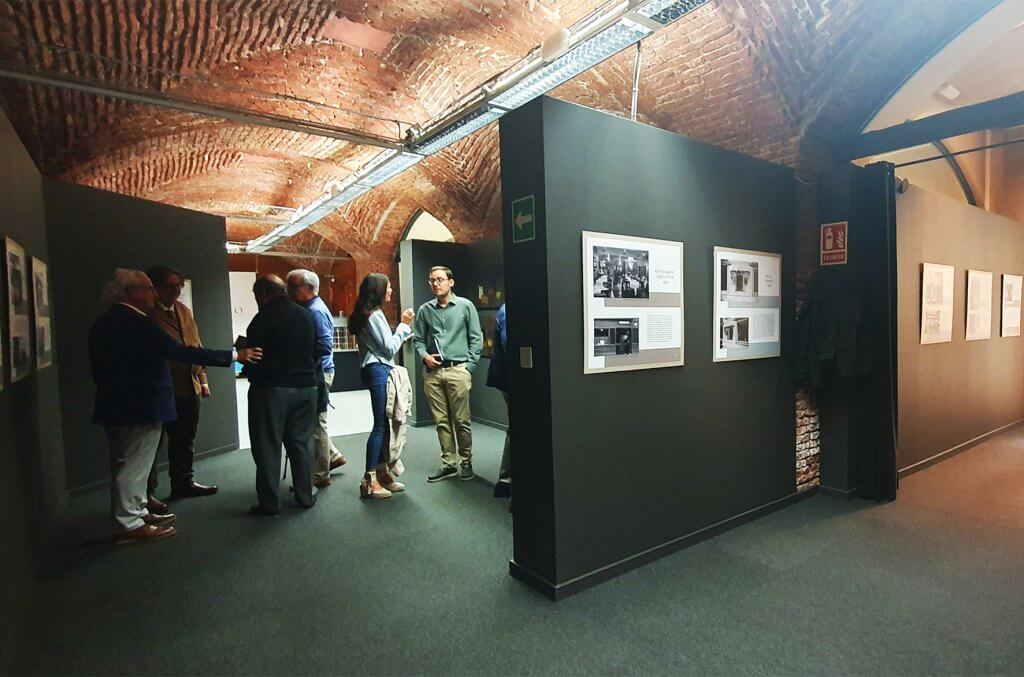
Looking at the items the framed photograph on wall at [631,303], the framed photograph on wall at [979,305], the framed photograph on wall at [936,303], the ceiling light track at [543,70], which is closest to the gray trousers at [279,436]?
the framed photograph on wall at [631,303]

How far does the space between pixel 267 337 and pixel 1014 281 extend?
26.6 feet

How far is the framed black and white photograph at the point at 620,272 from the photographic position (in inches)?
101

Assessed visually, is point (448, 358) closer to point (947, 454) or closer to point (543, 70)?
point (543, 70)

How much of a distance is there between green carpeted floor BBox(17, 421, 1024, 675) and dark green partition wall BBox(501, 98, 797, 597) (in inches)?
7.4

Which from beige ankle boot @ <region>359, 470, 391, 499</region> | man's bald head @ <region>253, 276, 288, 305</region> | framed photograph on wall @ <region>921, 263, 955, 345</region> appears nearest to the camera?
man's bald head @ <region>253, 276, 288, 305</region>

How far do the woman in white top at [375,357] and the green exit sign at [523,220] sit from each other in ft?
5.52

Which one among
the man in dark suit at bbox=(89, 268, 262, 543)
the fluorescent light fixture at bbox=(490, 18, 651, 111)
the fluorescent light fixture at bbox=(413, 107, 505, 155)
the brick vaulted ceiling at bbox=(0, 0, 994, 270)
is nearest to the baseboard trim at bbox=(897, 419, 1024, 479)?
the brick vaulted ceiling at bbox=(0, 0, 994, 270)

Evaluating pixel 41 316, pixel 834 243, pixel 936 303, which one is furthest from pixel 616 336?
pixel 936 303

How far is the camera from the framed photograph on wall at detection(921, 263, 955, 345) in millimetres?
4480

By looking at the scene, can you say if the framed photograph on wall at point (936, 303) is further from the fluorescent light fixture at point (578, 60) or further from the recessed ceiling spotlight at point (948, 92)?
the fluorescent light fixture at point (578, 60)

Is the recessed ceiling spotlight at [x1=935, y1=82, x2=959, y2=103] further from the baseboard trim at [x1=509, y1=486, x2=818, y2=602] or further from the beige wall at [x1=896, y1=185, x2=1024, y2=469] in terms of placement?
the baseboard trim at [x1=509, y1=486, x2=818, y2=602]

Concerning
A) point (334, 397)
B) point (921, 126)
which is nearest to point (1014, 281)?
point (921, 126)

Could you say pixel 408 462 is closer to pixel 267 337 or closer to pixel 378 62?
pixel 267 337

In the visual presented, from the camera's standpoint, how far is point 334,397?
9773 millimetres
